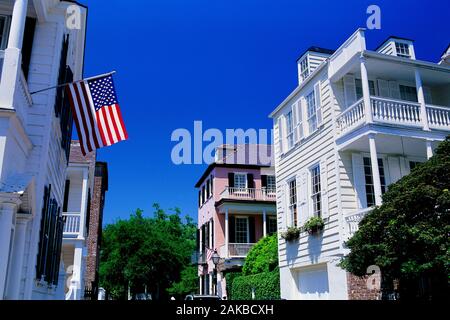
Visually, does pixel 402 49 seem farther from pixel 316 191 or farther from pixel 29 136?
pixel 29 136

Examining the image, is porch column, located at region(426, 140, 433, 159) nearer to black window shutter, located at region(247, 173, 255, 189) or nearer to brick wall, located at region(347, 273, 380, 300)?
brick wall, located at region(347, 273, 380, 300)

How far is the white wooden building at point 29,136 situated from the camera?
647 centimetres

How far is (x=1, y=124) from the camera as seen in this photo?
6.39 m

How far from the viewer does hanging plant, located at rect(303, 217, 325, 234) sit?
15.0m

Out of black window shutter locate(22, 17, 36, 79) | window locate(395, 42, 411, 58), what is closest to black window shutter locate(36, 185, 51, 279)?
black window shutter locate(22, 17, 36, 79)

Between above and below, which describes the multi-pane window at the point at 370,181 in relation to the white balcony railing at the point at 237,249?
above

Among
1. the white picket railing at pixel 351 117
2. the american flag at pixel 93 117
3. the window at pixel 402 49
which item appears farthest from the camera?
the window at pixel 402 49

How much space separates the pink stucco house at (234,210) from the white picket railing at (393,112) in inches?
650

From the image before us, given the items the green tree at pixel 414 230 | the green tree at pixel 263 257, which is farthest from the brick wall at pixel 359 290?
the green tree at pixel 263 257

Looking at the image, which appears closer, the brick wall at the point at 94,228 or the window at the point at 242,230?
the brick wall at the point at 94,228

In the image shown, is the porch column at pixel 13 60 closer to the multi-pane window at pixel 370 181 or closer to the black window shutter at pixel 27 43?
the black window shutter at pixel 27 43

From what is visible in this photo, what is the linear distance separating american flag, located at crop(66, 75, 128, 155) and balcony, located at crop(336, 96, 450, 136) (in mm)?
8139

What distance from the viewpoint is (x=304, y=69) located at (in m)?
19.7
